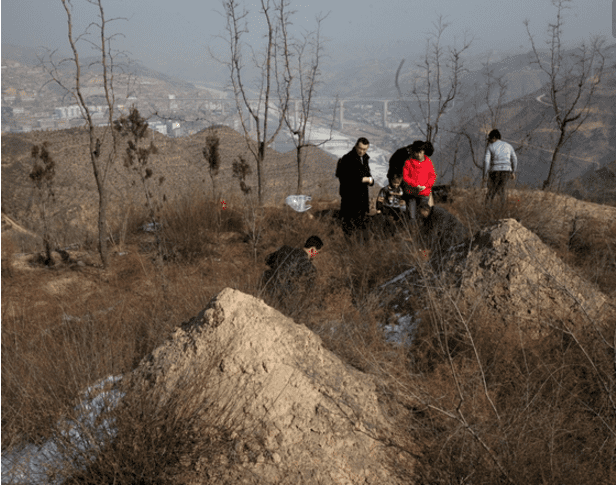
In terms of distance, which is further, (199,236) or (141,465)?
(199,236)

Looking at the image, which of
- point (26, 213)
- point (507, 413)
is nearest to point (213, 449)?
point (507, 413)

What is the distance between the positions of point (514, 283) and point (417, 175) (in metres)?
1.88

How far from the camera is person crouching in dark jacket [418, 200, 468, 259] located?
15.9 feet

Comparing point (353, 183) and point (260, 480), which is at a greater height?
point (353, 183)

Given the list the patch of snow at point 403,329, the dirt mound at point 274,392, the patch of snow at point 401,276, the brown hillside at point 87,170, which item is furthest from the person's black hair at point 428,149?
the brown hillside at point 87,170

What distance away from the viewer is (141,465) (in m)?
2.18

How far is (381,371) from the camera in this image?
2936 millimetres

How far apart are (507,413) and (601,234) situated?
439 centimetres

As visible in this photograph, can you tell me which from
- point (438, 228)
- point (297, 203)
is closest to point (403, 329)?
point (438, 228)

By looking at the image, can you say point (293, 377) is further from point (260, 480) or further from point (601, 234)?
point (601, 234)

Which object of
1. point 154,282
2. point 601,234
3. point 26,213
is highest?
point 601,234

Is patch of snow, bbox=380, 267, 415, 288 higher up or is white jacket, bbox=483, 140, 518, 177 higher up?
white jacket, bbox=483, 140, 518, 177

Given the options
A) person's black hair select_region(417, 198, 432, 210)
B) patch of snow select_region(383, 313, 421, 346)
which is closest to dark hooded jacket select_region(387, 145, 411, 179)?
person's black hair select_region(417, 198, 432, 210)

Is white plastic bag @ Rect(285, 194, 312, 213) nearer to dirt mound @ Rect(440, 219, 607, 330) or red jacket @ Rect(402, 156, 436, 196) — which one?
red jacket @ Rect(402, 156, 436, 196)
